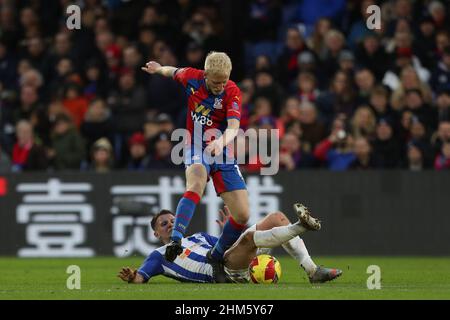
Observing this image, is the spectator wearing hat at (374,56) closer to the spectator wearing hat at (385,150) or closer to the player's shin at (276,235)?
the spectator wearing hat at (385,150)

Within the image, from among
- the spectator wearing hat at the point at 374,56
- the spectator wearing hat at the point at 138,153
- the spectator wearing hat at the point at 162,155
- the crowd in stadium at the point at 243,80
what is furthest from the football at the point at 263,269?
the spectator wearing hat at the point at 374,56

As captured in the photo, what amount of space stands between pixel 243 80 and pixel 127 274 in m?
8.94

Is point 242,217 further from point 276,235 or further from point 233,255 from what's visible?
point 276,235

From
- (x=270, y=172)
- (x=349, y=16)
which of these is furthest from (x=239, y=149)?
(x=349, y=16)

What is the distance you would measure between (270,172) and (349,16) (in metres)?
3.67

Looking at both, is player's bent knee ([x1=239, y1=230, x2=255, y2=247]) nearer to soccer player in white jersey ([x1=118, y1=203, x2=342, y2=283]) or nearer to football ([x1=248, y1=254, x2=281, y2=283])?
soccer player in white jersey ([x1=118, y1=203, x2=342, y2=283])

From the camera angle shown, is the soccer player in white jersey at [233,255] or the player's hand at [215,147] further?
the soccer player in white jersey at [233,255]

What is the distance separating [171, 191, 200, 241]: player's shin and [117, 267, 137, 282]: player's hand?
56cm

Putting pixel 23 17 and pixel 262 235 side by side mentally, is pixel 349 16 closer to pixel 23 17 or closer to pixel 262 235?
pixel 23 17

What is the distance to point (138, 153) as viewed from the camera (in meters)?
17.8

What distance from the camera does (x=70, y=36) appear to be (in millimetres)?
20141

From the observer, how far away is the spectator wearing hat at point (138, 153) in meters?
17.8

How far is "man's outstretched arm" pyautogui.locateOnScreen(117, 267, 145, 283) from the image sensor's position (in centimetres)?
1098

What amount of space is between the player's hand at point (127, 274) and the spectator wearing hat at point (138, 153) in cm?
667
